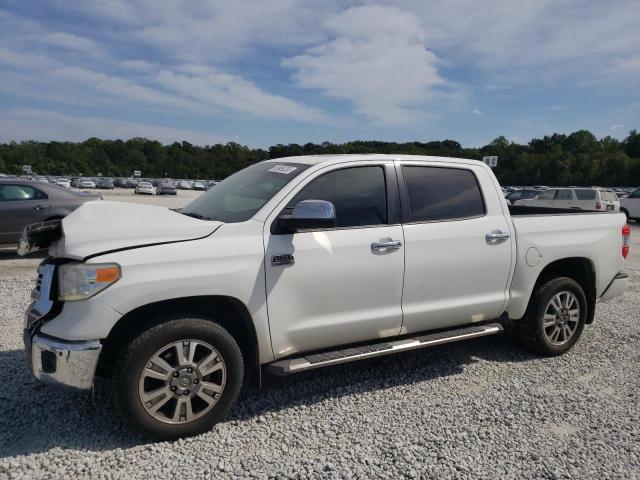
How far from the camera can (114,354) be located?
10.2ft

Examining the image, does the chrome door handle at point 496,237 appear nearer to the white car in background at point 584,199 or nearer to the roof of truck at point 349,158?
the roof of truck at point 349,158

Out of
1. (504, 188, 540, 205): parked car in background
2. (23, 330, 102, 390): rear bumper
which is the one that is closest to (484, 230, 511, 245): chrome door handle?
(23, 330, 102, 390): rear bumper

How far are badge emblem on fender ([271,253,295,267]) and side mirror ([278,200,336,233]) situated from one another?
201mm

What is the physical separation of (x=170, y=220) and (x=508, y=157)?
113 metres

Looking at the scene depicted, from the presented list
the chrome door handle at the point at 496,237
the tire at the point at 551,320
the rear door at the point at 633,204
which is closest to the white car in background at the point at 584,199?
the rear door at the point at 633,204

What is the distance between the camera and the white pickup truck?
288 centimetres

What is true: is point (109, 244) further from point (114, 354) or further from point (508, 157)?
point (508, 157)

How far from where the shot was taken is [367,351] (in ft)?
11.7

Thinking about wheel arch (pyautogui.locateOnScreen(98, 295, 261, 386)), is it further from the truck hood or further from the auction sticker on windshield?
the auction sticker on windshield

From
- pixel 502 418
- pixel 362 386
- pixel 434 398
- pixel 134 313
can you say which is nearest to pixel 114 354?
pixel 134 313

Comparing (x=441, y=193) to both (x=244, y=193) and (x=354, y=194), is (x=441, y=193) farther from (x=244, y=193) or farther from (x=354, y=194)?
(x=244, y=193)

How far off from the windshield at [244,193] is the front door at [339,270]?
0.66ft

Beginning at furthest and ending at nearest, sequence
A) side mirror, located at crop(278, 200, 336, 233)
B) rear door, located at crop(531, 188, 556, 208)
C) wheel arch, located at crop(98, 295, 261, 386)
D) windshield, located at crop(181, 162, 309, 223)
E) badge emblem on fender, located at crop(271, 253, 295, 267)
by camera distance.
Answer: rear door, located at crop(531, 188, 556, 208), windshield, located at crop(181, 162, 309, 223), badge emblem on fender, located at crop(271, 253, 295, 267), side mirror, located at crop(278, 200, 336, 233), wheel arch, located at crop(98, 295, 261, 386)

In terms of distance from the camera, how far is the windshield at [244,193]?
351cm
